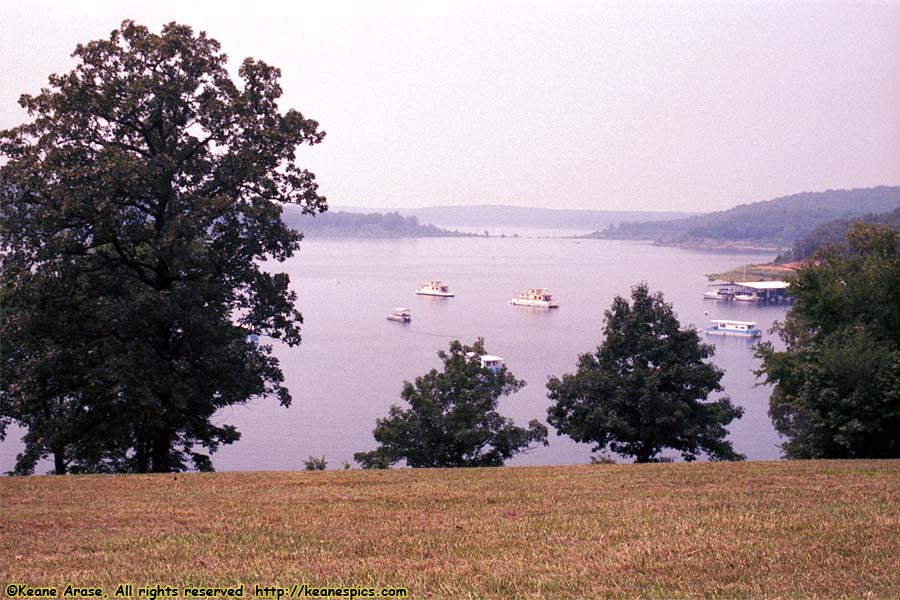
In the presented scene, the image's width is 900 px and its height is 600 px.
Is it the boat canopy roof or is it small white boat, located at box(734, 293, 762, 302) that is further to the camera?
small white boat, located at box(734, 293, 762, 302)

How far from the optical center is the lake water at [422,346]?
45.0 metres

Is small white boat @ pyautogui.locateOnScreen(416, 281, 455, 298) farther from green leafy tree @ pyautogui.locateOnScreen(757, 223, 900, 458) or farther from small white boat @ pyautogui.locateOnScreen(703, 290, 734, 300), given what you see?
green leafy tree @ pyautogui.locateOnScreen(757, 223, 900, 458)

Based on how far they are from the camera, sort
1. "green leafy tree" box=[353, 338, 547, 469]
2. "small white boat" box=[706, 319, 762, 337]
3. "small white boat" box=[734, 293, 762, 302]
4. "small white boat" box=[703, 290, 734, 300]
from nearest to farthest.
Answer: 1. "green leafy tree" box=[353, 338, 547, 469]
2. "small white boat" box=[706, 319, 762, 337]
3. "small white boat" box=[734, 293, 762, 302]
4. "small white boat" box=[703, 290, 734, 300]

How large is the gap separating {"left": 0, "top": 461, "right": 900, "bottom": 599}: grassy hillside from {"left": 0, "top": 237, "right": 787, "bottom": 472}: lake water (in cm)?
2813

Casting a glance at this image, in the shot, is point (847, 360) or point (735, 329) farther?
point (735, 329)

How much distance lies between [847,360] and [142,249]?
57.7ft

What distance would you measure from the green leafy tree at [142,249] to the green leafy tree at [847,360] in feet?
44.9

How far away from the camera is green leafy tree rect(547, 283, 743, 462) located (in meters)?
25.6

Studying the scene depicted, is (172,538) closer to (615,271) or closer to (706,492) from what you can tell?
(706,492)

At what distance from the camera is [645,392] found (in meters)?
25.3

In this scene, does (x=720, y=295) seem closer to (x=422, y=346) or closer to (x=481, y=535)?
(x=422, y=346)

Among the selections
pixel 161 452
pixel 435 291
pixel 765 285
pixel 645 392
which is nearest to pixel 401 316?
pixel 435 291

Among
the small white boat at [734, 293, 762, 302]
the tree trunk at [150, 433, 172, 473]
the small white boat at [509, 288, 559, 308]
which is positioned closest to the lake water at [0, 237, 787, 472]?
the small white boat at [734, 293, 762, 302]

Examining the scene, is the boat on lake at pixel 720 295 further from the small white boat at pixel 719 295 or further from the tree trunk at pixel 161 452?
the tree trunk at pixel 161 452
